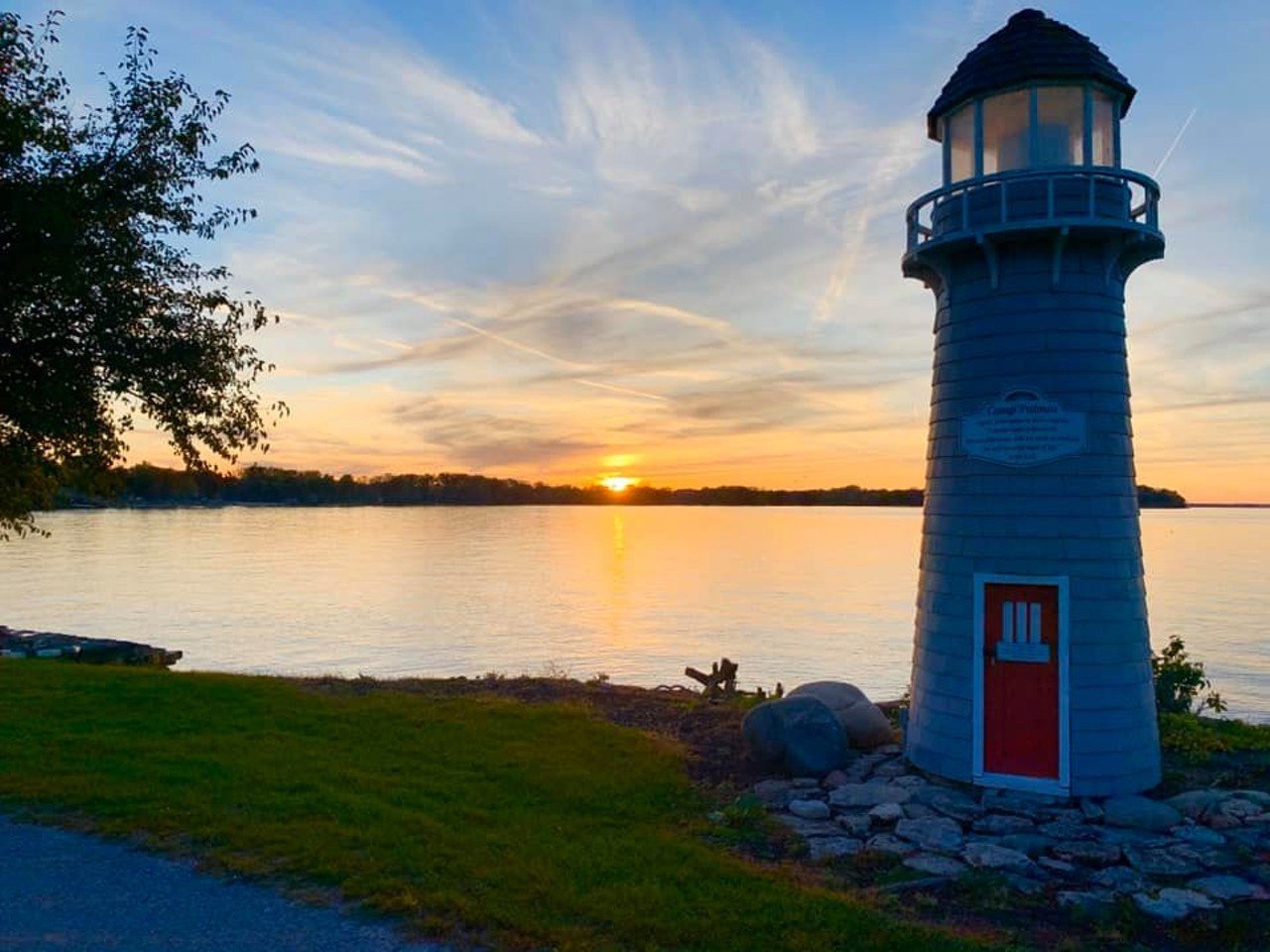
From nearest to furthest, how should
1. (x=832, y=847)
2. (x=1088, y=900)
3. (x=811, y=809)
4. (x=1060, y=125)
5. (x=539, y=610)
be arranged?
1. (x=1088, y=900)
2. (x=832, y=847)
3. (x=811, y=809)
4. (x=1060, y=125)
5. (x=539, y=610)

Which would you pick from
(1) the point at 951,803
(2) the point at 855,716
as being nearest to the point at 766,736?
(2) the point at 855,716

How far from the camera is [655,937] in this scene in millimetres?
6059

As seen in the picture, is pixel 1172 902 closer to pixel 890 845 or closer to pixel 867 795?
pixel 890 845

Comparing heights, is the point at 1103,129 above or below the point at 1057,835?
above

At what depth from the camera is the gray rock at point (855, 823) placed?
8.81 m

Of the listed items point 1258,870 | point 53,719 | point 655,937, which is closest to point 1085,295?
point 1258,870

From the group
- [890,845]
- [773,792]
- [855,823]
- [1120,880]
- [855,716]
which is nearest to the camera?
[1120,880]

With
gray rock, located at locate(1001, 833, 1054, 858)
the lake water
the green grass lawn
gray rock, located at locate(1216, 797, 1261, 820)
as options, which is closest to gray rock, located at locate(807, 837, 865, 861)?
the green grass lawn

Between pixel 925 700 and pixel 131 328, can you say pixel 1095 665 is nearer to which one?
pixel 925 700

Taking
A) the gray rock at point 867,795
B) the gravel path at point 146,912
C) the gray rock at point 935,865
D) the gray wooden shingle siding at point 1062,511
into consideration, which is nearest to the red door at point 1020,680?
the gray wooden shingle siding at point 1062,511

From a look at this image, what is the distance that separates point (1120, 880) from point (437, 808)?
6.13 metres

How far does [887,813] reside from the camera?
360 inches

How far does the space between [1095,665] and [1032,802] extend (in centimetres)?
163

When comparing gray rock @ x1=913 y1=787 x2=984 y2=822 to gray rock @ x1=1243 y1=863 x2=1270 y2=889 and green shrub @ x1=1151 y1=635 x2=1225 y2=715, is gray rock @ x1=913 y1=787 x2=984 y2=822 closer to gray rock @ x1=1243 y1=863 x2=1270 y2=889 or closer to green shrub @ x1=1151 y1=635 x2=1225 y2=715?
gray rock @ x1=1243 y1=863 x2=1270 y2=889
